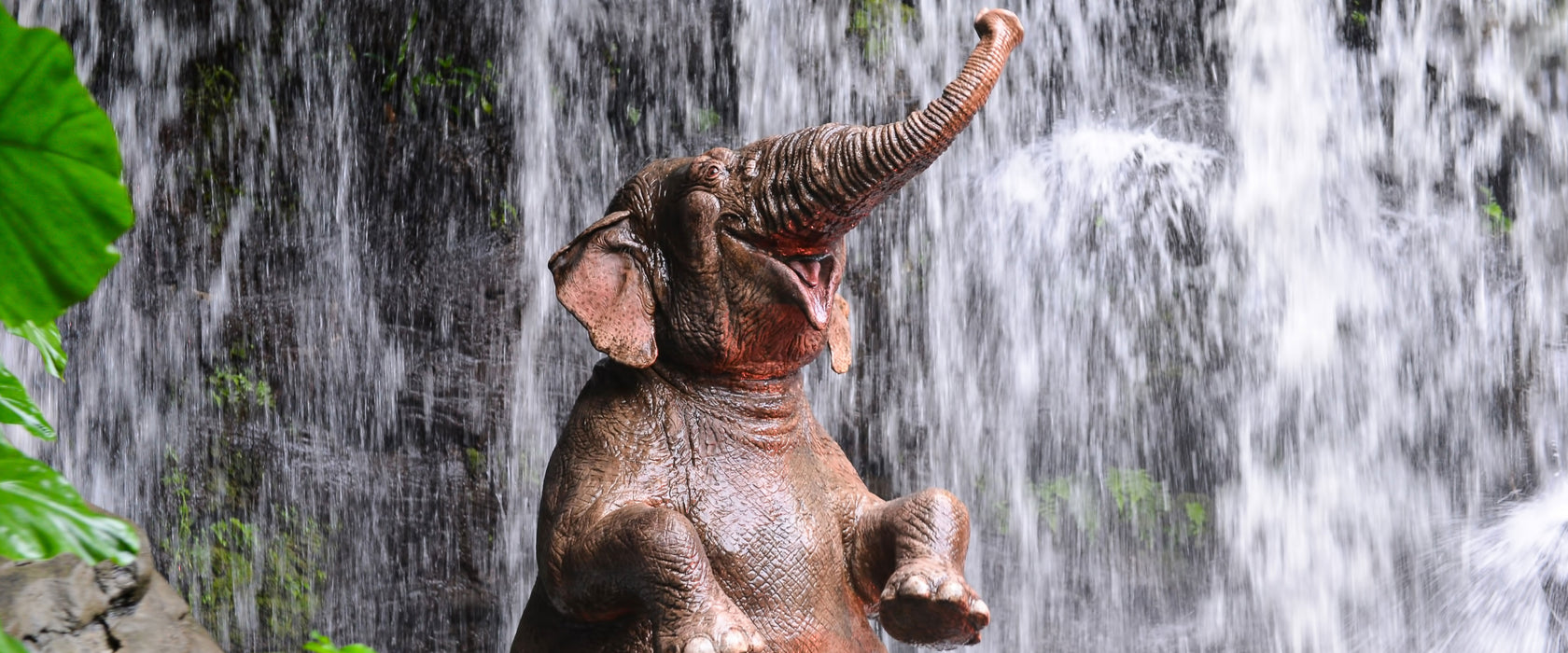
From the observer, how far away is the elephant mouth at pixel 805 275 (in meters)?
2.11

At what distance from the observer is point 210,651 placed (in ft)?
10.0

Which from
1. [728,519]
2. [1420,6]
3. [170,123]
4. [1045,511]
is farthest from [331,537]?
[1420,6]

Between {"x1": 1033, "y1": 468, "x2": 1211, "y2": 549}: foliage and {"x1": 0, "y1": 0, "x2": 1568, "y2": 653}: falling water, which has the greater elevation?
{"x1": 0, "y1": 0, "x2": 1568, "y2": 653}: falling water

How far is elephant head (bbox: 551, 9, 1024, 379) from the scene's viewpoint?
2.07 m

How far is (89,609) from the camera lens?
2.81 meters

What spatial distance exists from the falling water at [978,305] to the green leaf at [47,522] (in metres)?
3.65

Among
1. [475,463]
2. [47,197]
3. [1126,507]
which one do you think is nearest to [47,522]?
[47,197]

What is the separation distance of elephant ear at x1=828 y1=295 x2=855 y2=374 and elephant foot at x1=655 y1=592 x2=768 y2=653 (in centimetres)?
59

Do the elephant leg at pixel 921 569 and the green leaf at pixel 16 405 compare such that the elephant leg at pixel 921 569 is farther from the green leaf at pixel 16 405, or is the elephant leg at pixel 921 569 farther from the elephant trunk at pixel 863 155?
the green leaf at pixel 16 405

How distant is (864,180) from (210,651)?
6.11 ft

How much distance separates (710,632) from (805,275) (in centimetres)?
57

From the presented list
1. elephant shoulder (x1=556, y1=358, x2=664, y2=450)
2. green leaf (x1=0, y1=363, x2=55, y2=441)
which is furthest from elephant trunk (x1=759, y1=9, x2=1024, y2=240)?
green leaf (x1=0, y1=363, x2=55, y2=441)

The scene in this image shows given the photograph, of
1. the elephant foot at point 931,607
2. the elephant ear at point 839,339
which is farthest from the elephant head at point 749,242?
the elephant foot at point 931,607

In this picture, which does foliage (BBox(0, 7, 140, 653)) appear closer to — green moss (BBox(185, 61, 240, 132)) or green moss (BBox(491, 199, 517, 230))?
green moss (BBox(491, 199, 517, 230))
